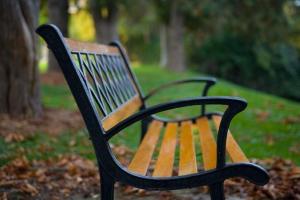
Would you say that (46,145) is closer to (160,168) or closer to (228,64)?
(160,168)

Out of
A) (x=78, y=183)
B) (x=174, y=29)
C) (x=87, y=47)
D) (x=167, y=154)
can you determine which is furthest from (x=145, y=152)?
(x=174, y=29)

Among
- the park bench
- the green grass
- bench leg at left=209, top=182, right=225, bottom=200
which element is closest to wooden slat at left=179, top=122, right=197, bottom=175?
the park bench

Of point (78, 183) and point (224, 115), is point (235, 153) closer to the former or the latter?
point (224, 115)

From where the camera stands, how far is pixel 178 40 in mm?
17516

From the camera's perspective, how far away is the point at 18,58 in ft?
17.8

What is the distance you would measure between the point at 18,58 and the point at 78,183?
2326mm

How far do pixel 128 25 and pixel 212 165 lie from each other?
21069 mm

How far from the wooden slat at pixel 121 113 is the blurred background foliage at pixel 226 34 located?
33.0 ft

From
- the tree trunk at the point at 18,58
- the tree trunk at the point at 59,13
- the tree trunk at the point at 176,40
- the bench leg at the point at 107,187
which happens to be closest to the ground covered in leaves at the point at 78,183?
the bench leg at the point at 107,187

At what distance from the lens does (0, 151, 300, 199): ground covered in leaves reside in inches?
136

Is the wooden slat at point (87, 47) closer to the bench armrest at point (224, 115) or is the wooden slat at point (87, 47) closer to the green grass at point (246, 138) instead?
the bench armrest at point (224, 115)

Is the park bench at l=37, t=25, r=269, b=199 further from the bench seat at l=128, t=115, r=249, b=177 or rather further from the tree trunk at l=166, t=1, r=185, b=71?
the tree trunk at l=166, t=1, r=185, b=71

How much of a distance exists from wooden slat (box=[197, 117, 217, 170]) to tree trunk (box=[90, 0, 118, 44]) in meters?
11.6

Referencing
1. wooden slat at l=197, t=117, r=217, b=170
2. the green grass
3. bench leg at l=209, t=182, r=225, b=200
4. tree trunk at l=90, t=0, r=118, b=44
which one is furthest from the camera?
tree trunk at l=90, t=0, r=118, b=44
